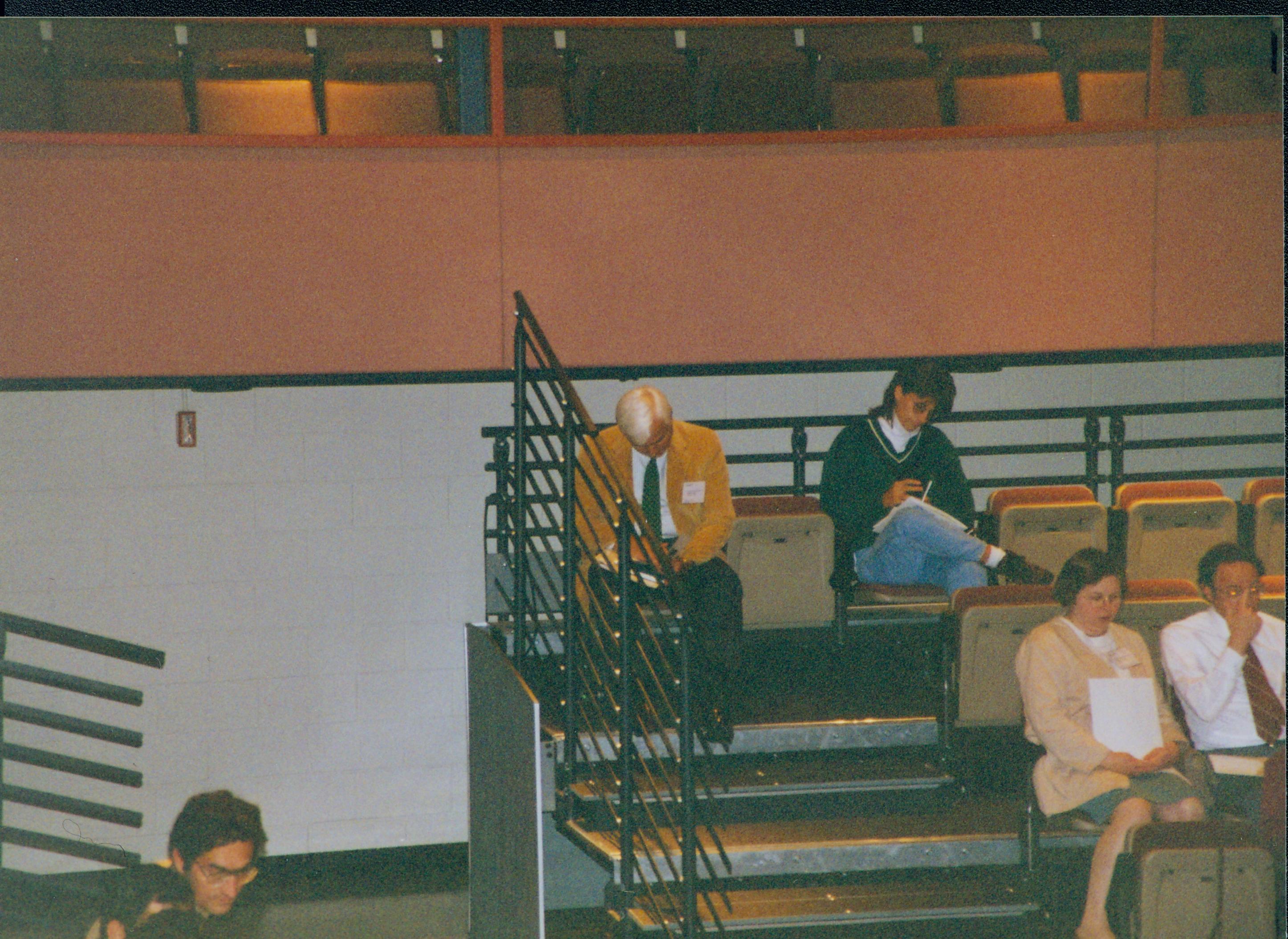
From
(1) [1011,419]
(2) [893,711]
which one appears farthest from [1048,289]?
(2) [893,711]

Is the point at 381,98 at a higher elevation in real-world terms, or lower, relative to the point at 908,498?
higher

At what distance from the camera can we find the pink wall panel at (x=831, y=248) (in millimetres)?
4688

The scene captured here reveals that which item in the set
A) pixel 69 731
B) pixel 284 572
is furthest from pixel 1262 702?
pixel 284 572

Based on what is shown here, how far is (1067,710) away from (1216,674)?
46 centimetres

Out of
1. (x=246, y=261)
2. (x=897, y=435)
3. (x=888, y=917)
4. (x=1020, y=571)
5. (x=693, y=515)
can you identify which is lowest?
(x=888, y=917)

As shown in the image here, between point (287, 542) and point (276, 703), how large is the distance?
0.73 metres

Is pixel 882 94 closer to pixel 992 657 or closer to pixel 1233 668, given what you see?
pixel 992 657

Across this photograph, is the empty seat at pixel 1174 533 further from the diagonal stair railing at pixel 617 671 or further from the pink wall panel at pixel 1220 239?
the diagonal stair railing at pixel 617 671

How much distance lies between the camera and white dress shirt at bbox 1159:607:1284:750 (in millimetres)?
3785

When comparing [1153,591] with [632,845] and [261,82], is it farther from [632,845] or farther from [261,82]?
[261,82]

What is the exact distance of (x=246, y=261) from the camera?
14.9ft

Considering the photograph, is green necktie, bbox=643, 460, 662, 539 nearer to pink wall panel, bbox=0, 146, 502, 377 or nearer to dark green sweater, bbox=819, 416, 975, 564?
dark green sweater, bbox=819, 416, 975, 564

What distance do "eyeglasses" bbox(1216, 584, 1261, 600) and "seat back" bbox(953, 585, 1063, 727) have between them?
470 millimetres

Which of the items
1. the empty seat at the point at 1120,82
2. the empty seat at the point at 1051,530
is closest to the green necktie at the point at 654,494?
the empty seat at the point at 1051,530
